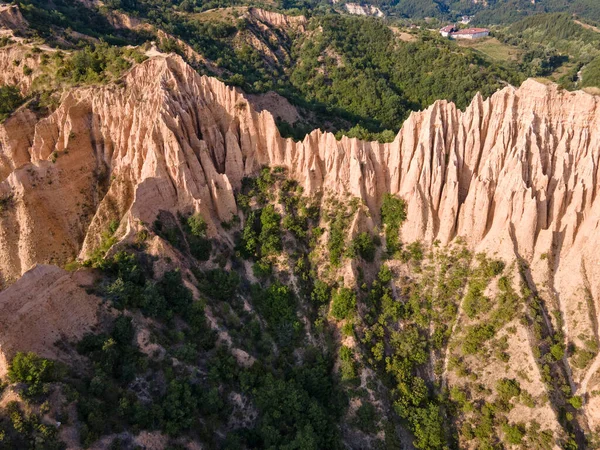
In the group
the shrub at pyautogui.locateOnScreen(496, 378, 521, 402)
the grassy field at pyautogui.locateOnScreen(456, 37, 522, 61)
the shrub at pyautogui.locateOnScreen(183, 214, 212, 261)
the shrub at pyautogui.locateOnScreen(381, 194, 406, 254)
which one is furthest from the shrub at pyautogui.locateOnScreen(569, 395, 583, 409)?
the grassy field at pyautogui.locateOnScreen(456, 37, 522, 61)

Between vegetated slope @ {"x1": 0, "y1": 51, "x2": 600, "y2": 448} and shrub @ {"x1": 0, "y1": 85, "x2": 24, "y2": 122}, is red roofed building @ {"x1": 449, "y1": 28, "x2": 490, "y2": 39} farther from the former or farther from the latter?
shrub @ {"x1": 0, "y1": 85, "x2": 24, "y2": 122}

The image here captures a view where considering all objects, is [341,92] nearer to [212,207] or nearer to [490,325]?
[212,207]

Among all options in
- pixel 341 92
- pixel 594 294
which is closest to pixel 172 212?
pixel 594 294

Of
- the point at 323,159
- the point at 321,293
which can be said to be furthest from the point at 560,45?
the point at 321,293

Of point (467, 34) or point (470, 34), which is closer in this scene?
point (470, 34)

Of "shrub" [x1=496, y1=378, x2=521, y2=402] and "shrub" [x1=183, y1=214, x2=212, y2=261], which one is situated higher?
"shrub" [x1=183, y1=214, x2=212, y2=261]

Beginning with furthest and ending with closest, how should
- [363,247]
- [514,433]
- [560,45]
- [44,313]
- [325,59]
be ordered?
[560,45], [325,59], [363,247], [514,433], [44,313]

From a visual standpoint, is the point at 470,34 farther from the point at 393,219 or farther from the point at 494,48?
the point at 393,219
